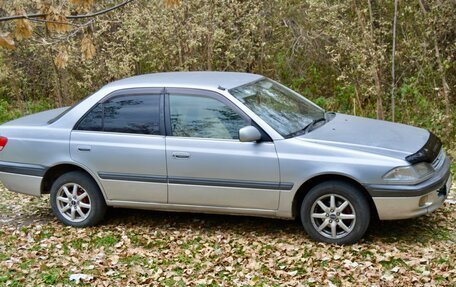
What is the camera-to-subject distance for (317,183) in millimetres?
5758

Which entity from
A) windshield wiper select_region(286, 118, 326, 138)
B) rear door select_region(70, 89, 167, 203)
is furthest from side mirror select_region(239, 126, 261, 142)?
rear door select_region(70, 89, 167, 203)

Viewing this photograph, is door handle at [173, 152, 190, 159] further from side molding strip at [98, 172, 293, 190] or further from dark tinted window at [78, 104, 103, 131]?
dark tinted window at [78, 104, 103, 131]

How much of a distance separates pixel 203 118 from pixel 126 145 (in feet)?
2.86

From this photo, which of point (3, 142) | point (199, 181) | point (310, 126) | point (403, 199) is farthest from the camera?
point (3, 142)

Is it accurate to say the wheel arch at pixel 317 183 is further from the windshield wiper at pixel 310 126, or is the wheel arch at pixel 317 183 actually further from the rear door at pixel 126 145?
the rear door at pixel 126 145

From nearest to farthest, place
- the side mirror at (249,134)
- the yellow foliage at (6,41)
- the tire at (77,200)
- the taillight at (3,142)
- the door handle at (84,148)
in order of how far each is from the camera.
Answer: the yellow foliage at (6,41) < the side mirror at (249,134) < the door handle at (84,148) < the tire at (77,200) < the taillight at (3,142)

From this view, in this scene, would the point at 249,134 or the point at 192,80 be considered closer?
the point at 249,134

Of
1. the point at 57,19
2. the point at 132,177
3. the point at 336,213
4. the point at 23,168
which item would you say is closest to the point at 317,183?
the point at 336,213

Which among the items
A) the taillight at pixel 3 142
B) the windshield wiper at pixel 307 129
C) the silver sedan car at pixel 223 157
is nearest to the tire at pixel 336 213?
the silver sedan car at pixel 223 157

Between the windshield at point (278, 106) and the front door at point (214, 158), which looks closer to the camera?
the front door at point (214, 158)

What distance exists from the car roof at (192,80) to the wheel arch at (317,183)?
1325 mm

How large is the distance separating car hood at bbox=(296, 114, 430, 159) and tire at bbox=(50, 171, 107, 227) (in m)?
2.36

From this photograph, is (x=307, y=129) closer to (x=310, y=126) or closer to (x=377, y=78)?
(x=310, y=126)

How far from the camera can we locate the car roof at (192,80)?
632 centimetres
